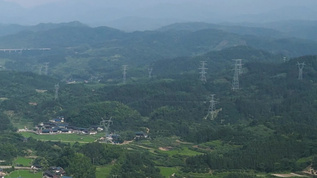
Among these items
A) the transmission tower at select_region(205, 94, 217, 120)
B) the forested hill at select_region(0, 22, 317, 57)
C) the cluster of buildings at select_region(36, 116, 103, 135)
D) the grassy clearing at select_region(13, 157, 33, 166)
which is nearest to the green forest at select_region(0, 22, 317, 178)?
the transmission tower at select_region(205, 94, 217, 120)

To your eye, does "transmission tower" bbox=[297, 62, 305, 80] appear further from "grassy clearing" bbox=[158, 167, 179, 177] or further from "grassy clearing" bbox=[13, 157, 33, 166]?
"grassy clearing" bbox=[13, 157, 33, 166]

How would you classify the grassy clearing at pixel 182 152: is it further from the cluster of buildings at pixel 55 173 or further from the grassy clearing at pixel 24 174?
the grassy clearing at pixel 24 174

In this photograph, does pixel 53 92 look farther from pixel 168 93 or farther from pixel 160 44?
pixel 160 44

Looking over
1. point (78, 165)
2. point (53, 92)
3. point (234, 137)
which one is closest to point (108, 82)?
point (53, 92)

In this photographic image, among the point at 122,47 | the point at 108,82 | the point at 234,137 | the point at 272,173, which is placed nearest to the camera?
the point at 272,173

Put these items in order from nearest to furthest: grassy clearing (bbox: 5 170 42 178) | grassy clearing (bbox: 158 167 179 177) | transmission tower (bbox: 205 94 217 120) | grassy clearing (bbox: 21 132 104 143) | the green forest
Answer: grassy clearing (bbox: 5 170 42 178), grassy clearing (bbox: 158 167 179 177), the green forest, grassy clearing (bbox: 21 132 104 143), transmission tower (bbox: 205 94 217 120)
